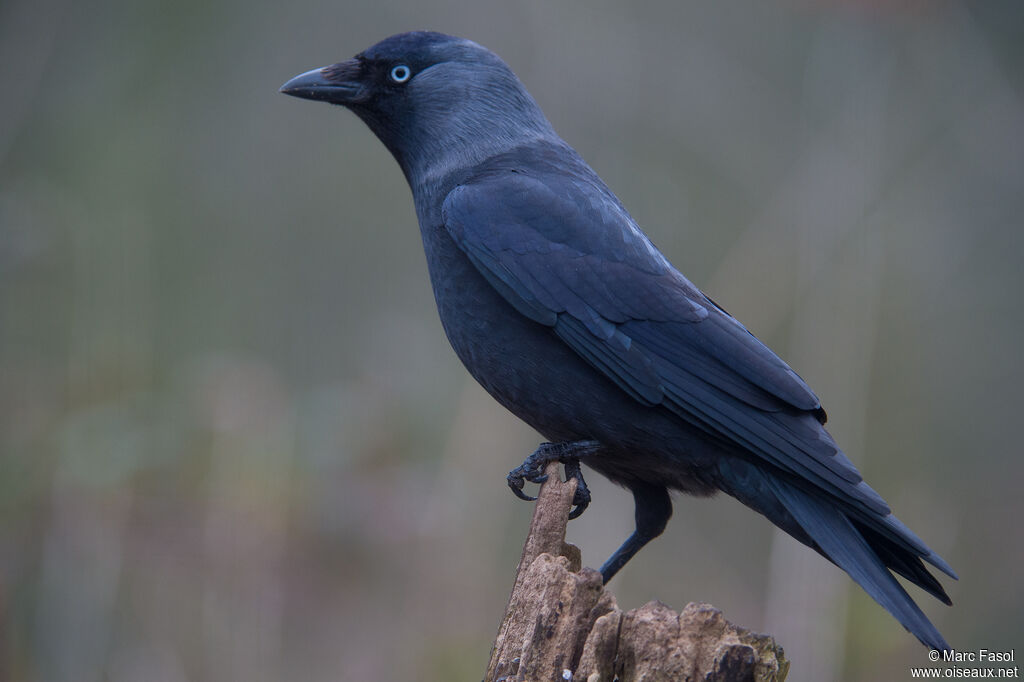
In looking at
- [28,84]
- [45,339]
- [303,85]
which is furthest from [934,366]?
[28,84]

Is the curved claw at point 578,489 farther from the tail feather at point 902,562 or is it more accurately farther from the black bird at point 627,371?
the tail feather at point 902,562

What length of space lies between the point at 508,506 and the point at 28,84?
3194 millimetres

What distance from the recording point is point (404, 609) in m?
3.91

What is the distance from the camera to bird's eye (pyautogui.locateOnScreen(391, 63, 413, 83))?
11.0 ft

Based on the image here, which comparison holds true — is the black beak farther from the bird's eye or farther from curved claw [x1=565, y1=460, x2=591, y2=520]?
curved claw [x1=565, y1=460, x2=591, y2=520]

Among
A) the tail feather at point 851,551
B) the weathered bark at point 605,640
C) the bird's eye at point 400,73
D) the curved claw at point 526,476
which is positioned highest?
the bird's eye at point 400,73

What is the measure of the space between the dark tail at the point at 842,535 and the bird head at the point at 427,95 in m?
1.41

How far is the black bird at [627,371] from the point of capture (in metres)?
2.52

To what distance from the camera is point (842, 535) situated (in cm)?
249

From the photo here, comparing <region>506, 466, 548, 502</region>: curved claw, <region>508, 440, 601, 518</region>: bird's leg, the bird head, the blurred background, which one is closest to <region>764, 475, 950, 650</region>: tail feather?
<region>508, 440, 601, 518</region>: bird's leg

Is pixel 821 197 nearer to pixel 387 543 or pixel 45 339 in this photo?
pixel 387 543

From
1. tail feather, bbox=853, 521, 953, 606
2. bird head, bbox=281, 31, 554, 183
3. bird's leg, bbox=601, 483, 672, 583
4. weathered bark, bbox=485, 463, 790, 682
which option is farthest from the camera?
bird head, bbox=281, 31, 554, 183

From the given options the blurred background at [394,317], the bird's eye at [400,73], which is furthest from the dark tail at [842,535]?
the bird's eye at [400,73]

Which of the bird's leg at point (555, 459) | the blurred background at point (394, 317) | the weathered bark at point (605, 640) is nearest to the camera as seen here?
the weathered bark at point (605, 640)
